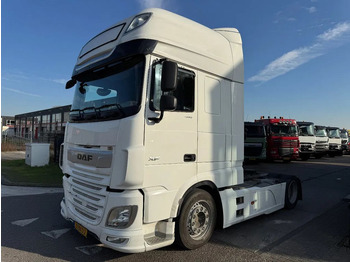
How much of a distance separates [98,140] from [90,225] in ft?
3.71

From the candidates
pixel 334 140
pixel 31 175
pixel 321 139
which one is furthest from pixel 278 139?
pixel 31 175

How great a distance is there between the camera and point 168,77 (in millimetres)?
3408

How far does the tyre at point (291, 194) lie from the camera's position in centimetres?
638

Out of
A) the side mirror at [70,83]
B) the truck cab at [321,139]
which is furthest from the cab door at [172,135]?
the truck cab at [321,139]

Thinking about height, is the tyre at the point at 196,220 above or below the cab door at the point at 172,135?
below

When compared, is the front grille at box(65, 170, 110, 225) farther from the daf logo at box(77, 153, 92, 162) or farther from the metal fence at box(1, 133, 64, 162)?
Answer: the metal fence at box(1, 133, 64, 162)

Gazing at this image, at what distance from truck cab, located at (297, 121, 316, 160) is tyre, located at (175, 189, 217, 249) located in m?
18.3

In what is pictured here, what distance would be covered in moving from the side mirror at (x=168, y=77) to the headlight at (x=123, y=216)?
1.54 metres

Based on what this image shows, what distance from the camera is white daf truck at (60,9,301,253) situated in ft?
11.0

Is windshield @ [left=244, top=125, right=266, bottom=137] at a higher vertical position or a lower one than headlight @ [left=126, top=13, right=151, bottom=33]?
lower

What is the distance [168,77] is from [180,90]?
0.50 meters

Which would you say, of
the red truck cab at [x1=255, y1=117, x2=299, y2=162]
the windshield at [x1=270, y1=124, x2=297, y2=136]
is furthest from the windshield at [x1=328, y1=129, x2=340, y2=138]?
the windshield at [x1=270, y1=124, x2=297, y2=136]

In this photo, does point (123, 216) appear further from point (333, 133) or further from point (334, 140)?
point (333, 133)

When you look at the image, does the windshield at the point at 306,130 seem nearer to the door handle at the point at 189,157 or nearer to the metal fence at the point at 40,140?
the metal fence at the point at 40,140
